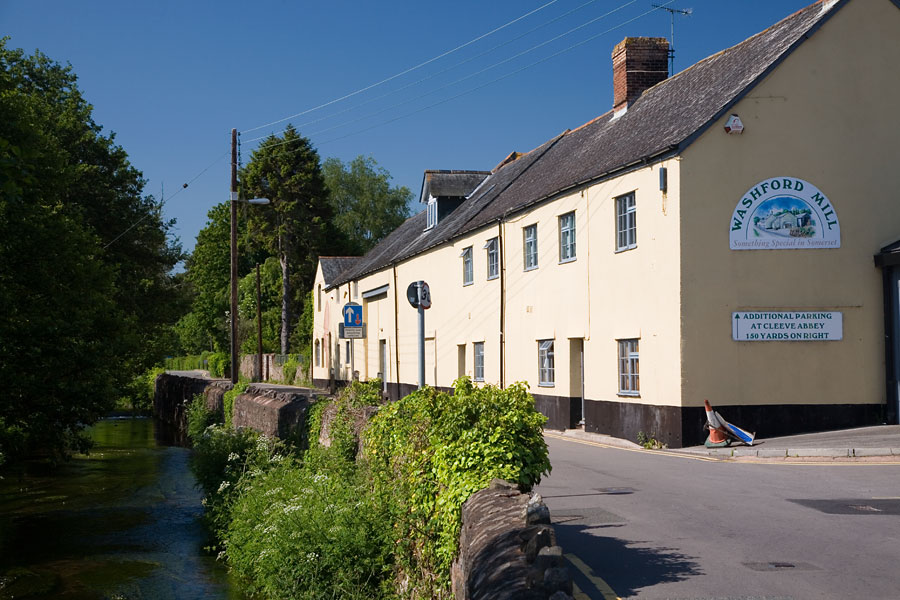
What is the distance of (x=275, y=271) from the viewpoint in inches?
2911

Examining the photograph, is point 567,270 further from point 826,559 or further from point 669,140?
point 826,559

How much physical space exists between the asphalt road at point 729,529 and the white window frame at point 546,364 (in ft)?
29.0

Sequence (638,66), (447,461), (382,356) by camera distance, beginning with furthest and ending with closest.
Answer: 1. (382,356)
2. (638,66)
3. (447,461)

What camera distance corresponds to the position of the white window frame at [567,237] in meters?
23.4

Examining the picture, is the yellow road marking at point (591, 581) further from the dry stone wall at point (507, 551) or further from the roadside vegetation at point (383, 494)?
the roadside vegetation at point (383, 494)

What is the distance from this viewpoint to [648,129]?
73.5 ft

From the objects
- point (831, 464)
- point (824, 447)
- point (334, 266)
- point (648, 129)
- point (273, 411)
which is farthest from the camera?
point (334, 266)

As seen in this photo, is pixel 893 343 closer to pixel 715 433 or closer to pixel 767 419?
pixel 767 419

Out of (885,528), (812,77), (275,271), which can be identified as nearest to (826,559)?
(885,528)

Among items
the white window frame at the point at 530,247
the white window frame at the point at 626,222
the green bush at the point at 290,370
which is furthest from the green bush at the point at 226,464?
the green bush at the point at 290,370

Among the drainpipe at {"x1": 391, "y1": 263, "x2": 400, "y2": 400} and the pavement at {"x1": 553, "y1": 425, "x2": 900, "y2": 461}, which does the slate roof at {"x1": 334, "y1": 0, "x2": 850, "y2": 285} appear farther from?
the pavement at {"x1": 553, "y1": 425, "x2": 900, "y2": 461}

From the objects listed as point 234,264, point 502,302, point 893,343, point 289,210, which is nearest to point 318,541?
point 893,343

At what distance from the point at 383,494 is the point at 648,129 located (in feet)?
49.6

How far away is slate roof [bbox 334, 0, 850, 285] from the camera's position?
1928cm
